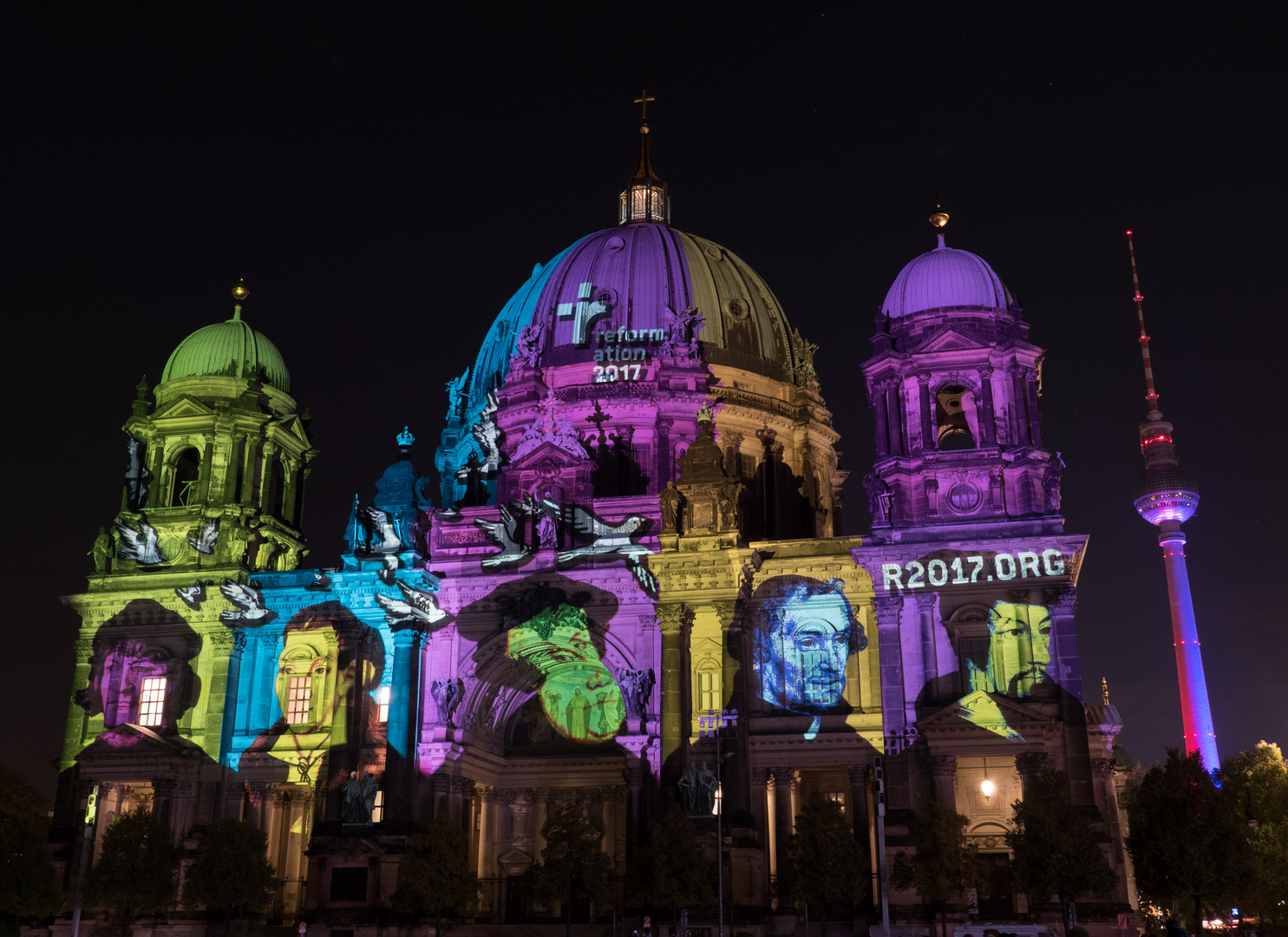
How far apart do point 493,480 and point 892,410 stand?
66.5ft

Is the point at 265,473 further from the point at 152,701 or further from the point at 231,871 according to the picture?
the point at 231,871

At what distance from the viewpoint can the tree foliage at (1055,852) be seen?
44.1 meters

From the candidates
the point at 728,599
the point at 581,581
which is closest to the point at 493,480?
the point at 581,581

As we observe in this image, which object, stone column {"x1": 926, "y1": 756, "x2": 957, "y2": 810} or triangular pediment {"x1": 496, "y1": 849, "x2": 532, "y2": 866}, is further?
triangular pediment {"x1": 496, "y1": 849, "x2": 532, "y2": 866}

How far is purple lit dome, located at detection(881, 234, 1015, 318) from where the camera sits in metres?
59.7

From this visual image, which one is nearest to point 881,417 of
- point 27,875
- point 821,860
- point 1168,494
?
point 821,860

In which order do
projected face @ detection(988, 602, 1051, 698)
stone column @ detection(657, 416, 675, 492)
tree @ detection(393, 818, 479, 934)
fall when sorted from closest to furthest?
tree @ detection(393, 818, 479, 934)
projected face @ detection(988, 602, 1051, 698)
stone column @ detection(657, 416, 675, 492)

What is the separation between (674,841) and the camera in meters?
47.8

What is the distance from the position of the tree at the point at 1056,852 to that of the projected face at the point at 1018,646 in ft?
21.3

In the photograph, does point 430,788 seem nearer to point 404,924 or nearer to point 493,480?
point 404,924

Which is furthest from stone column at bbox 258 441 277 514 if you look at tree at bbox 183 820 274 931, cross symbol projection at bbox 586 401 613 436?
tree at bbox 183 820 274 931

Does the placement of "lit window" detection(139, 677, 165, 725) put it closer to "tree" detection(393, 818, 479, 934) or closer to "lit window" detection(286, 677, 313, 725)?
"lit window" detection(286, 677, 313, 725)

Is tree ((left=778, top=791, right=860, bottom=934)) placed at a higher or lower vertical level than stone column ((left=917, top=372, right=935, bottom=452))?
A: lower

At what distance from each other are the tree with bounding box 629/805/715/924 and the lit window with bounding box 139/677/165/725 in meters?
25.7
